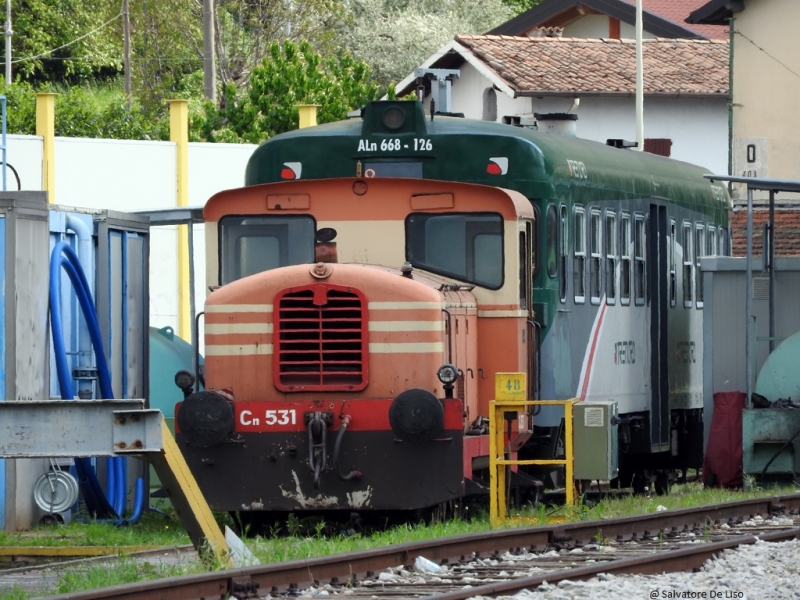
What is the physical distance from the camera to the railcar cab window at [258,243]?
45.3 feet

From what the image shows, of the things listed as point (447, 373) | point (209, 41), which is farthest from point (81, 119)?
point (447, 373)

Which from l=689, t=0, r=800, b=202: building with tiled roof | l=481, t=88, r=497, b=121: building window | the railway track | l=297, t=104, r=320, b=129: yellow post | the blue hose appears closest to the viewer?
the railway track

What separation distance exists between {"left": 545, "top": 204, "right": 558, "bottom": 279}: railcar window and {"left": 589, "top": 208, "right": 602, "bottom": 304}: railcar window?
47.2 inches

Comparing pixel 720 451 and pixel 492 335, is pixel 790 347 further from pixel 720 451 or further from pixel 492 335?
pixel 492 335

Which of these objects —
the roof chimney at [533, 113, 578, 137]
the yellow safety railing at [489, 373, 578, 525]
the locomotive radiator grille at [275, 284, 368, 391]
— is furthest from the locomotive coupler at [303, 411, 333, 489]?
the roof chimney at [533, 113, 578, 137]

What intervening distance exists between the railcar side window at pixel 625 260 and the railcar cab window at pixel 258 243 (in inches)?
164

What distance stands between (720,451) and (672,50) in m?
32.2

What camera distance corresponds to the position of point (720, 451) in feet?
57.6

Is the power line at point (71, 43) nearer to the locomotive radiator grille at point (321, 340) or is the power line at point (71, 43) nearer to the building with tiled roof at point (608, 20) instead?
the building with tiled roof at point (608, 20)

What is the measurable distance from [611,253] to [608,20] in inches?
1530

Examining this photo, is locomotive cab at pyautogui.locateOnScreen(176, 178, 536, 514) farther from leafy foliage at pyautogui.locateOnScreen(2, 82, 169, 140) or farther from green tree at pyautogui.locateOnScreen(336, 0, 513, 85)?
green tree at pyautogui.locateOnScreen(336, 0, 513, 85)

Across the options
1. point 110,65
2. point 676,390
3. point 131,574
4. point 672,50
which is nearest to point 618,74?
point 672,50

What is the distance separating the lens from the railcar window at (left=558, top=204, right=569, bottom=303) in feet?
48.8

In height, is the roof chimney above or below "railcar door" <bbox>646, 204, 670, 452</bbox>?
above
